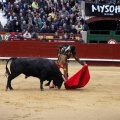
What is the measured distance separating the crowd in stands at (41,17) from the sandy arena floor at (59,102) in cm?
749

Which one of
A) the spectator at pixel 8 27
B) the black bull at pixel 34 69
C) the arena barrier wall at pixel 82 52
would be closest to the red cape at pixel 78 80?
the black bull at pixel 34 69

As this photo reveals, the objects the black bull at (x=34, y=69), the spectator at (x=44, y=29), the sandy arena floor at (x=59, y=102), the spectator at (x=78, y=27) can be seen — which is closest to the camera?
the sandy arena floor at (x=59, y=102)

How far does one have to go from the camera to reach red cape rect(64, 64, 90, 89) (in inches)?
551

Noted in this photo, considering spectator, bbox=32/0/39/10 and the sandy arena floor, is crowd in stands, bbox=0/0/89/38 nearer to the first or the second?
spectator, bbox=32/0/39/10

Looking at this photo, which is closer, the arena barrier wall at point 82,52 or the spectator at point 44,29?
the arena barrier wall at point 82,52

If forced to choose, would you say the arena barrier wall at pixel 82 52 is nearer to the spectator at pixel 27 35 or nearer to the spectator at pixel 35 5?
the spectator at pixel 27 35

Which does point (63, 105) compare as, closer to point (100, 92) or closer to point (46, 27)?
point (100, 92)

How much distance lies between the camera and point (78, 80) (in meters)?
14.1

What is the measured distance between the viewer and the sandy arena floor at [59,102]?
32.4 ft

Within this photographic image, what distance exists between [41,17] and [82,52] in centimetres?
234

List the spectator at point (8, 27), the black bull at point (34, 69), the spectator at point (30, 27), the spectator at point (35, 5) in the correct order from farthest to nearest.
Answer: the spectator at point (35, 5) → the spectator at point (8, 27) → the spectator at point (30, 27) → the black bull at point (34, 69)

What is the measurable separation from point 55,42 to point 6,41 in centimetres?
191

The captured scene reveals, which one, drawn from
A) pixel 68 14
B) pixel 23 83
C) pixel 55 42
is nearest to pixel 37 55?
pixel 55 42

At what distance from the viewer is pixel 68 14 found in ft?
81.1
